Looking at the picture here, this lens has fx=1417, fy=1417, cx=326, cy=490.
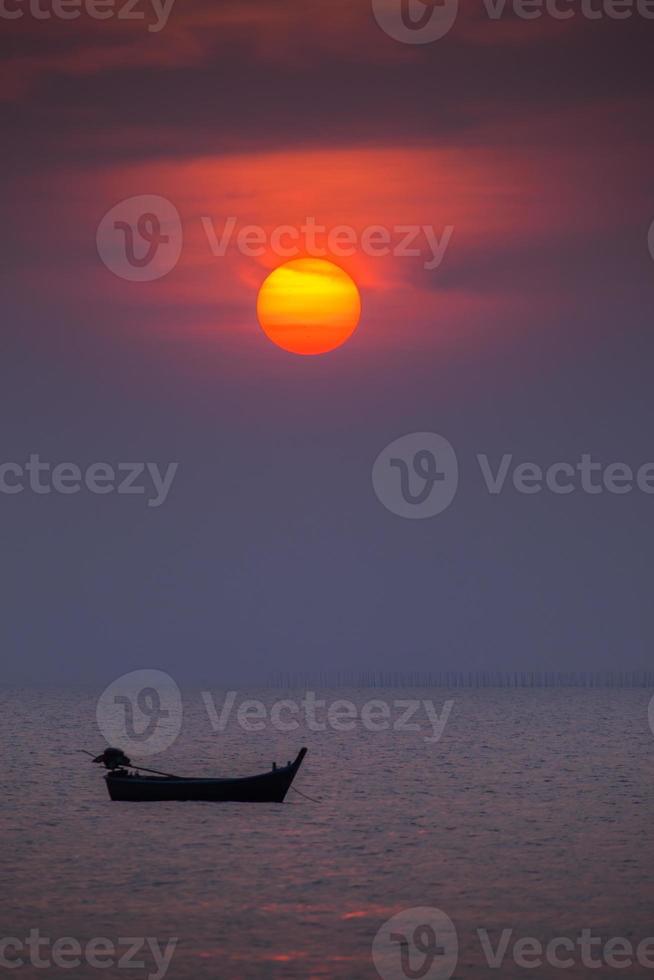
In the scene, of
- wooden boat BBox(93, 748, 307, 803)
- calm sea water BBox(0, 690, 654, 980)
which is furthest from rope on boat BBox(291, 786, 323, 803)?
wooden boat BBox(93, 748, 307, 803)

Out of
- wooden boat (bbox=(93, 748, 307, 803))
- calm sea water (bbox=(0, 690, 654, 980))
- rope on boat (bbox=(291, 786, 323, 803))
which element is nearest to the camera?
calm sea water (bbox=(0, 690, 654, 980))

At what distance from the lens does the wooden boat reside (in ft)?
225

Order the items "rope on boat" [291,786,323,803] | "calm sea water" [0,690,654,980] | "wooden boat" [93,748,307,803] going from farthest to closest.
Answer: "rope on boat" [291,786,323,803], "wooden boat" [93,748,307,803], "calm sea water" [0,690,654,980]

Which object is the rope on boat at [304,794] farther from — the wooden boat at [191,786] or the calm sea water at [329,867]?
the wooden boat at [191,786]

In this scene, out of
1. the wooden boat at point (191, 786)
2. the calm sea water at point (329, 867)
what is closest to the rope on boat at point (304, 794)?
the calm sea water at point (329, 867)

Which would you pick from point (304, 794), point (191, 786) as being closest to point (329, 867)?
point (191, 786)

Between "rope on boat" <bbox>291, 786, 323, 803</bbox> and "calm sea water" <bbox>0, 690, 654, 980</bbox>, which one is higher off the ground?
"rope on boat" <bbox>291, 786, 323, 803</bbox>

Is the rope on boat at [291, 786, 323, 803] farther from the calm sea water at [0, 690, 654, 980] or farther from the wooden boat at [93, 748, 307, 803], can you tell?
the wooden boat at [93, 748, 307, 803]

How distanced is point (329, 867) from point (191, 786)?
1378cm

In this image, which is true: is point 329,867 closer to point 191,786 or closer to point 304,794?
point 191,786

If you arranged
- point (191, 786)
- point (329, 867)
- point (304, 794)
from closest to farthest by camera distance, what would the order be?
point (329, 867) → point (191, 786) → point (304, 794)

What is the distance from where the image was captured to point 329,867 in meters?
56.7

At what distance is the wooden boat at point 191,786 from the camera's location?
68.6 metres

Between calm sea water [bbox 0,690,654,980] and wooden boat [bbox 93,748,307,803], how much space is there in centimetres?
151
